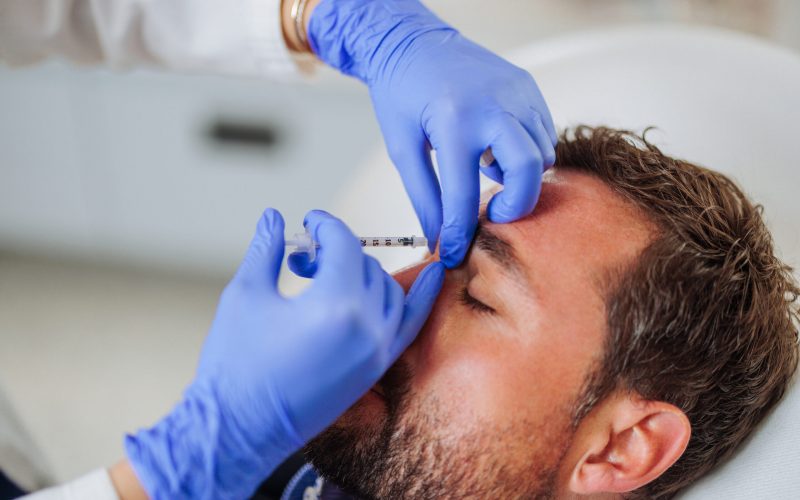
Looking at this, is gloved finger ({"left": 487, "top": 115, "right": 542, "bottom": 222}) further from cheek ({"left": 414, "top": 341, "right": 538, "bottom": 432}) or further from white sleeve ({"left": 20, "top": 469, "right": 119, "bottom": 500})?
white sleeve ({"left": 20, "top": 469, "right": 119, "bottom": 500})

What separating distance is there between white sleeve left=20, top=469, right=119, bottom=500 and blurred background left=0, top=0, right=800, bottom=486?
1.25 m

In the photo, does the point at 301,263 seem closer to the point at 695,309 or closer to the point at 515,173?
the point at 515,173

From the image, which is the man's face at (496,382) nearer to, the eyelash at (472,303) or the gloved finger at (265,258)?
the eyelash at (472,303)

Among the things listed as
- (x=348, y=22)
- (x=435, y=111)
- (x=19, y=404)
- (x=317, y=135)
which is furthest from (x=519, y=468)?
(x=19, y=404)

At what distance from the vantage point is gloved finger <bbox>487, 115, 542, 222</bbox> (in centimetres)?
98

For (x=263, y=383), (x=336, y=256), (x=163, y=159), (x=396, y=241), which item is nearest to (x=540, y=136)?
(x=396, y=241)

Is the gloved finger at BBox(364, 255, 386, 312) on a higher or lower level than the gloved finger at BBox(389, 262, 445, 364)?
higher

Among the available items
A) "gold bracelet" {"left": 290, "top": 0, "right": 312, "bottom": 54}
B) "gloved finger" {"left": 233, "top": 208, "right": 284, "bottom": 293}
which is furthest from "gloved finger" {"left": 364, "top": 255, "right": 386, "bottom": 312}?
"gold bracelet" {"left": 290, "top": 0, "right": 312, "bottom": 54}

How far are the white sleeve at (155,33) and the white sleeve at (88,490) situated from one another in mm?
799

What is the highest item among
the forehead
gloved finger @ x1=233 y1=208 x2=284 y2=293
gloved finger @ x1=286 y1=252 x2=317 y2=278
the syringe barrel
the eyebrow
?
the forehead

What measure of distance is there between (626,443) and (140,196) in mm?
1870

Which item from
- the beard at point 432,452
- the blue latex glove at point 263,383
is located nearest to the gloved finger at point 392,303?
the blue latex glove at point 263,383

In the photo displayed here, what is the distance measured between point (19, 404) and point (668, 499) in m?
1.77

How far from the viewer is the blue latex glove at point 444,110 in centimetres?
102
